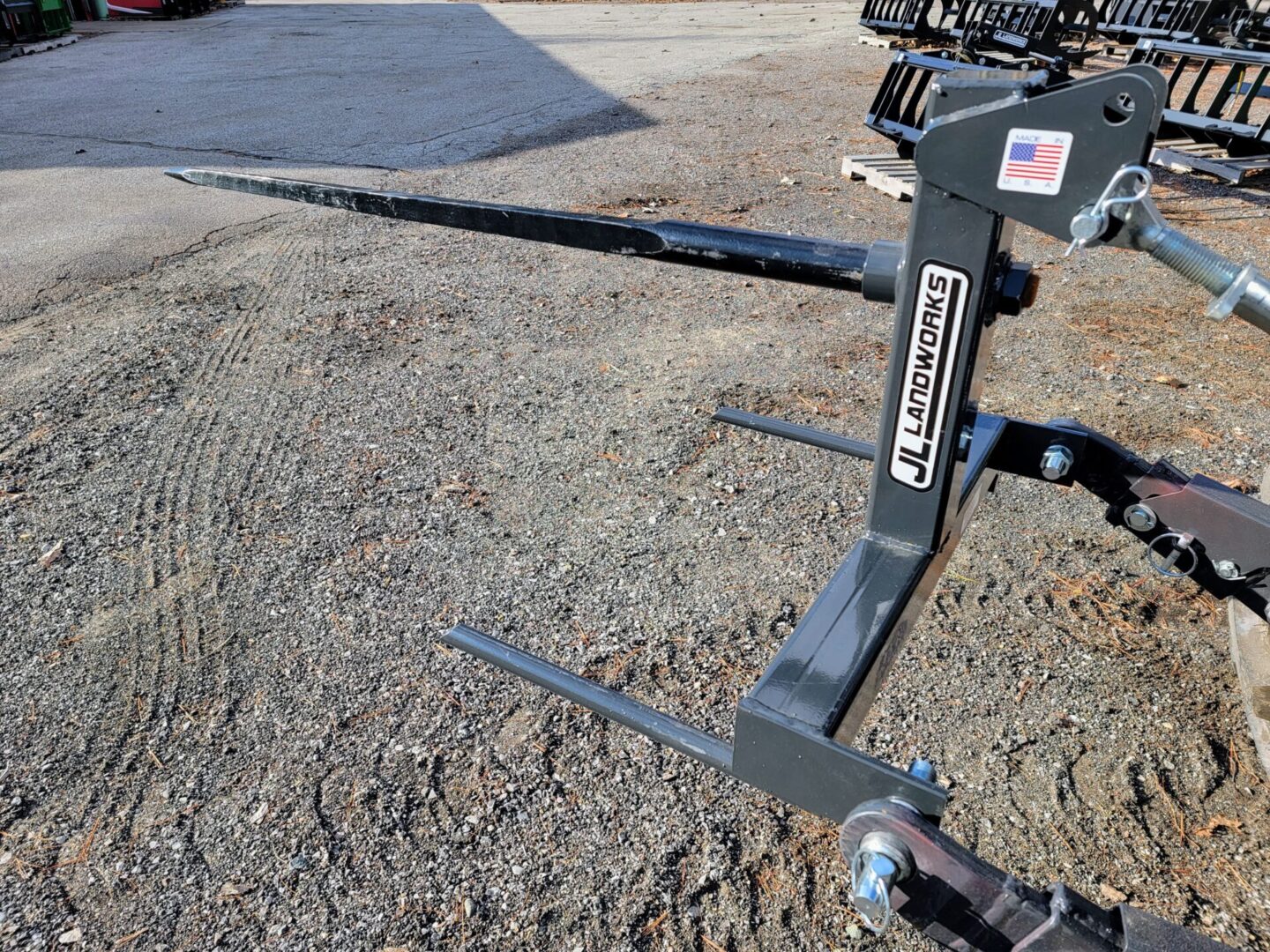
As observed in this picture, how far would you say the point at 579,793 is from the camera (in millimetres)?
2240

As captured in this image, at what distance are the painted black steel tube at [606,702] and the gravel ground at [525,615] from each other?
484 mm

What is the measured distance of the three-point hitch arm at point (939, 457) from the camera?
1.24 m

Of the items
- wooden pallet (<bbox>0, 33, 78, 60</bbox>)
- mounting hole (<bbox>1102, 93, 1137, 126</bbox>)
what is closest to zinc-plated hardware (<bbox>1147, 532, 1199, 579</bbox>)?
mounting hole (<bbox>1102, 93, 1137, 126</bbox>)

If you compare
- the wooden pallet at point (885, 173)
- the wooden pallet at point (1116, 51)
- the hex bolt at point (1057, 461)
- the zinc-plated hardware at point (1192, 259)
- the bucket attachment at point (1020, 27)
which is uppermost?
the zinc-plated hardware at point (1192, 259)

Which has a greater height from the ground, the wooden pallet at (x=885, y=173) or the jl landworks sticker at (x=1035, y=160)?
the jl landworks sticker at (x=1035, y=160)

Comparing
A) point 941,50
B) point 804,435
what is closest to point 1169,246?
point 804,435

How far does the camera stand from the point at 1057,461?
6.81ft

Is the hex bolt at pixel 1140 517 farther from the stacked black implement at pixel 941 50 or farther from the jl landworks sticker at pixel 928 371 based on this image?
the stacked black implement at pixel 941 50

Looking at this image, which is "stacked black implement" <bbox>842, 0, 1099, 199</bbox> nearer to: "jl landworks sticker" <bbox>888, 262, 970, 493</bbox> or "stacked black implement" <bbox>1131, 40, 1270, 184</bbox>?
"jl landworks sticker" <bbox>888, 262, 970, 493</bbox>

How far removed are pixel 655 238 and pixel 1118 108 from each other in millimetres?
783

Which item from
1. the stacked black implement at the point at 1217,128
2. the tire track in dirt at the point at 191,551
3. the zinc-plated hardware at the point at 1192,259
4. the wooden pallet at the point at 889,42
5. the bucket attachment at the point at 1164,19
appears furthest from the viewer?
the wooden pallet at the point at 889,42

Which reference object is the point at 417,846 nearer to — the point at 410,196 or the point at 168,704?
the point at 168,704

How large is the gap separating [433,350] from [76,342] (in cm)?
176

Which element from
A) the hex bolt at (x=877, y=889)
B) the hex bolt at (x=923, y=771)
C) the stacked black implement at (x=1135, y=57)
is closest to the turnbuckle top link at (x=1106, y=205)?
the hex bolt at (x=923, y=771)
